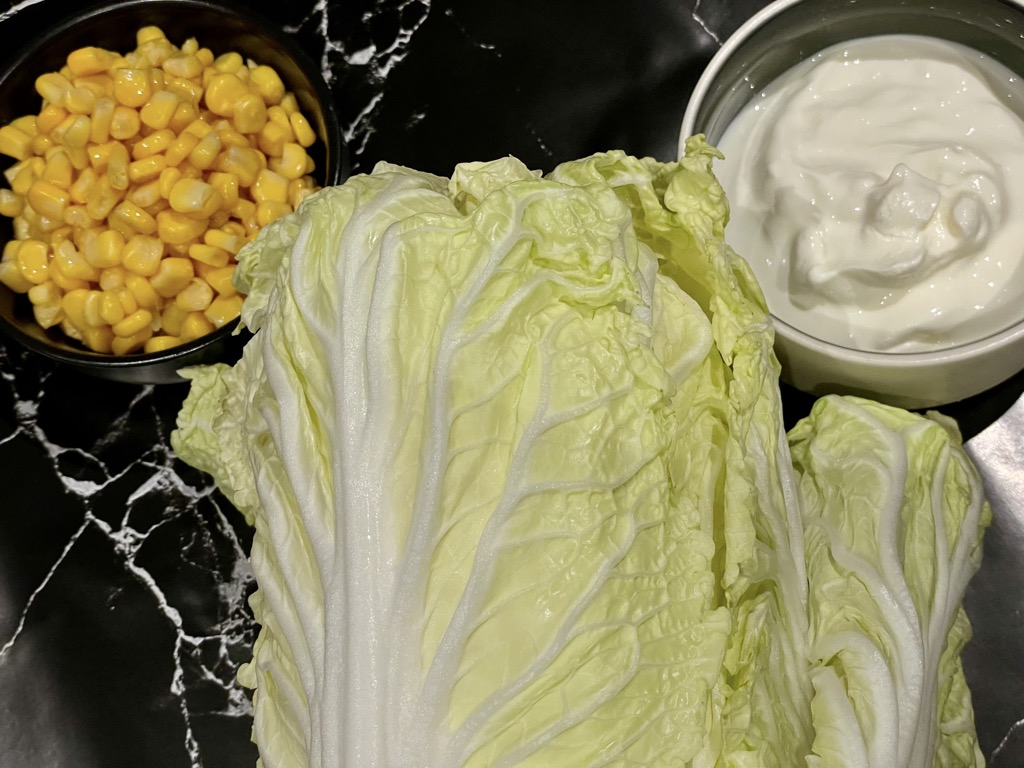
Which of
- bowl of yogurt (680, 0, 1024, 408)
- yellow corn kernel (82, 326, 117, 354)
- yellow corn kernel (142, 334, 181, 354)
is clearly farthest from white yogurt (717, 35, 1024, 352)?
yellow corn kernel (82, 326, 117, 354)

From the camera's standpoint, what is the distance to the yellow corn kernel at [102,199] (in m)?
1.67

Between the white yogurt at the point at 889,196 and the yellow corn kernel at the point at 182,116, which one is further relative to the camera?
the yellow corn kernel at the point at 182,116

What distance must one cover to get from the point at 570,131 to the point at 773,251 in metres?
0.62

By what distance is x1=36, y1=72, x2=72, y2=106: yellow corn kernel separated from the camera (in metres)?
1.75

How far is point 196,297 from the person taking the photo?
64.9 inches

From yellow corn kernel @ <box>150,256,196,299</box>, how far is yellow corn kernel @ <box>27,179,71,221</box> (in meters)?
0.22

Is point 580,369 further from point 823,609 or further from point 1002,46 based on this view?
point 1002,46

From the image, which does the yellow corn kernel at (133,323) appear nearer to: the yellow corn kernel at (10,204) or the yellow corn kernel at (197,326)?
the yellow corn kernel at (197,326)

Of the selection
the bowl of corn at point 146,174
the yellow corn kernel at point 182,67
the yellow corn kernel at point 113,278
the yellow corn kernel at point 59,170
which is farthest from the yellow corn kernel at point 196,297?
the yellow corn kernel at point 182,67

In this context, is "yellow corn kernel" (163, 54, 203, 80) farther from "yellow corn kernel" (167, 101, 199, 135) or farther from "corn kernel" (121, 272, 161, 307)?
"corn kernel" (121, 272, 161, 307)

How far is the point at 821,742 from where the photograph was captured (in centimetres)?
111

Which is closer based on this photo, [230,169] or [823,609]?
[823,609]

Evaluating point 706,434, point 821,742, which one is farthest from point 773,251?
point 821,742

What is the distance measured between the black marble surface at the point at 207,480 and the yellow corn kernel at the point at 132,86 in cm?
40
